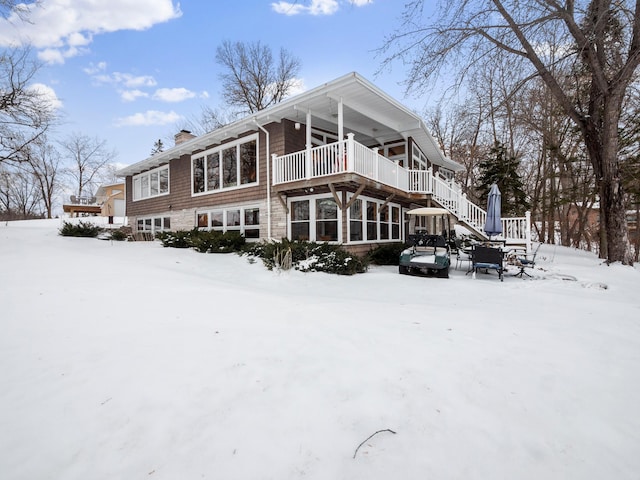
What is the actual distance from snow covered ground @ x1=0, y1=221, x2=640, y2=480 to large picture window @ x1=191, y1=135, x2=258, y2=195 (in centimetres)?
773

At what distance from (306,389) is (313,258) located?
6.06 meters

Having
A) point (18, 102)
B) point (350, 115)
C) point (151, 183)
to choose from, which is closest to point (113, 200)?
point (151, 183)

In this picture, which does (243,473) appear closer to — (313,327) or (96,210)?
(313,327)

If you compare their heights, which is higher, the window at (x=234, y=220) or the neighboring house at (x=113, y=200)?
the neighboring house at (x=113, y=200)

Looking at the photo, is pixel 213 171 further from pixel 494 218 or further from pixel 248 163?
pixel 494 218

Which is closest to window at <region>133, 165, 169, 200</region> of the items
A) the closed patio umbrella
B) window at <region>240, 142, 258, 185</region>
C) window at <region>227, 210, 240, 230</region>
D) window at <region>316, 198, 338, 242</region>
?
window at <region>227, 210, 240, 230</region>

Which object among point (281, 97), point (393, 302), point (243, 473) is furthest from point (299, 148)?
point (281, 97)

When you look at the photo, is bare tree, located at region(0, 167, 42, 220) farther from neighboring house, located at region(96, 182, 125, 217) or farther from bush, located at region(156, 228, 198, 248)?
bush, located at region(156, 228, 198, 248)

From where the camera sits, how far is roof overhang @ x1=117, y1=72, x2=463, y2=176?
27.6 feet

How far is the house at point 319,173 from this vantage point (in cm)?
891

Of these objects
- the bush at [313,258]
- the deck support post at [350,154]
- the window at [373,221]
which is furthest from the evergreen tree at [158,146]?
the deck support post at [350,154]

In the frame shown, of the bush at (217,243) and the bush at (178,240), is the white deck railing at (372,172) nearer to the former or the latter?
the bush at (217,243)

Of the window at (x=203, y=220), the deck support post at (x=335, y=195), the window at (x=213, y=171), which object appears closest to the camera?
the deck support post at (x=335, y=195)

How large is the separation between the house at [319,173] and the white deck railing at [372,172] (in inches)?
1.4
